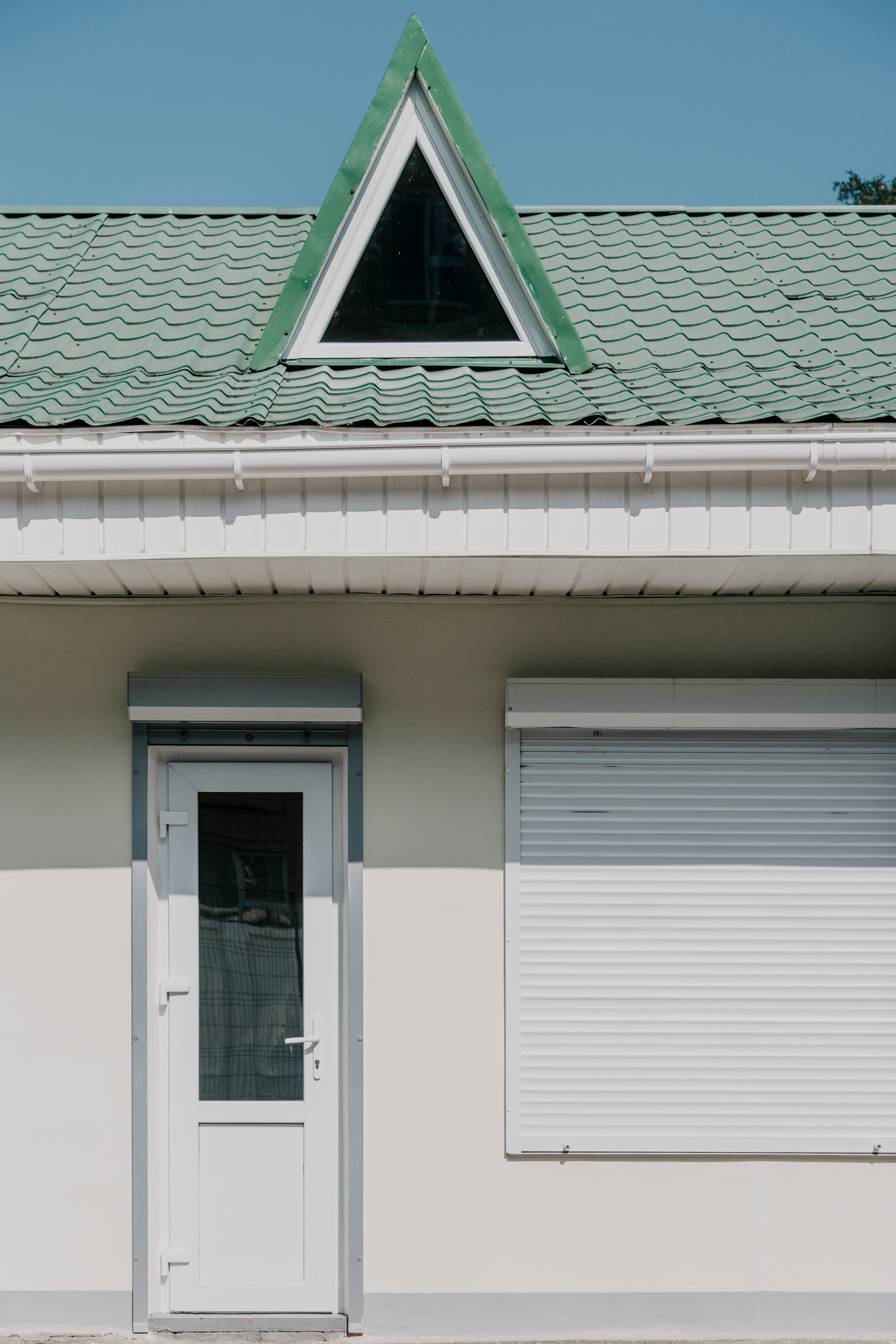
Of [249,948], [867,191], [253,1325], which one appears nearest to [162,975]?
[249,948]

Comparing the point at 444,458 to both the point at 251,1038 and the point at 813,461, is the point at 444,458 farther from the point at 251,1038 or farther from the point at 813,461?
the point at 251,1038

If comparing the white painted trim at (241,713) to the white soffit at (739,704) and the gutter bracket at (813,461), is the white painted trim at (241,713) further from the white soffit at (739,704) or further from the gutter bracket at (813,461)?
the gutter bracket at (813,461)

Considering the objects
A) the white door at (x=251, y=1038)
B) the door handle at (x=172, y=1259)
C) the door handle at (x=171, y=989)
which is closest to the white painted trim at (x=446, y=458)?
the white door at (x=251, y=1038)

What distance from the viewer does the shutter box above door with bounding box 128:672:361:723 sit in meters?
4.02

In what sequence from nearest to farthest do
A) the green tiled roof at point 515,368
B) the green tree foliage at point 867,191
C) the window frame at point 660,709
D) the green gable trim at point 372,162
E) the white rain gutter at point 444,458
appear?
the white rain gutter at point 444,458, the green tiled roof at point 515,368, the window frame at point 660,709, the green gable trim at point 372,162, the green tree foliage at point 867,191

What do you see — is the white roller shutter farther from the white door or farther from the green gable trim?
the green gable trim

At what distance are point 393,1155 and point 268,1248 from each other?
0.68 m

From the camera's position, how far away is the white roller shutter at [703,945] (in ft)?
13.1

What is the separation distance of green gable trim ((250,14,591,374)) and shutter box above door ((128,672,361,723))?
1474mm

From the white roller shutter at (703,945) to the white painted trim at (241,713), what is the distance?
789 millimetres

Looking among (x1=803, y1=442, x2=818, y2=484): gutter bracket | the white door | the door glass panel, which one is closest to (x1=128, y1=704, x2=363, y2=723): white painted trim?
the white door

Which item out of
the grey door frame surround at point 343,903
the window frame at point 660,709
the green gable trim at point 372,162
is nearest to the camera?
the grey door frame surround at point 343,903

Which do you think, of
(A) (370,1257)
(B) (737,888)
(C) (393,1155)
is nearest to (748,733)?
(B) (737,888)

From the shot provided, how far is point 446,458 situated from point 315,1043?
2.51m
